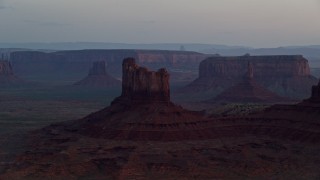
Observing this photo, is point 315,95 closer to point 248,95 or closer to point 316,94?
point 316,94

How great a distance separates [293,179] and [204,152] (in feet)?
44.5

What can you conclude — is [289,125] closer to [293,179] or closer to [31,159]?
[293,179]

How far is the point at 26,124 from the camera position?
424 ft

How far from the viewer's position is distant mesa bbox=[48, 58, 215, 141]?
85.6 meters

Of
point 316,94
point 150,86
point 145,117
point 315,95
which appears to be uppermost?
point 150,86

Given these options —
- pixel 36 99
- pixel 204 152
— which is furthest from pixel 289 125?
pixel 36 99

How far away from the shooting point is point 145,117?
8856 centimetres

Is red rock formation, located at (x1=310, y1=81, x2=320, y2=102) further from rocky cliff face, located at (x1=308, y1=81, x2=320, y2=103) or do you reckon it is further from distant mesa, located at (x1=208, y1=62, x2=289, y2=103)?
distant mesa, located at (x1=208, y1=62, x2=289, y2=103)

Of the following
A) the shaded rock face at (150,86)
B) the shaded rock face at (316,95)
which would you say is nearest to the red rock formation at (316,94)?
the shaded rock face at (316,95)

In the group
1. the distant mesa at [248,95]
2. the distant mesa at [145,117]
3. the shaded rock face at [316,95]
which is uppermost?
the shaded rock face at [316,95]

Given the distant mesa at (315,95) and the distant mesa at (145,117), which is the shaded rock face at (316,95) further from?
the distant mesa at (145,117)

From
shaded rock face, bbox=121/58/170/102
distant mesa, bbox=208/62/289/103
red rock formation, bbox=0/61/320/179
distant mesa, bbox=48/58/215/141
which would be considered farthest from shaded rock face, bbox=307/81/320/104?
distant mesa, bbox=208/62/289/103

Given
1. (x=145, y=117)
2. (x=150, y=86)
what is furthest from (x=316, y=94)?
(x=145, y=117)

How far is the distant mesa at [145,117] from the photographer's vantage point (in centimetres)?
8556
